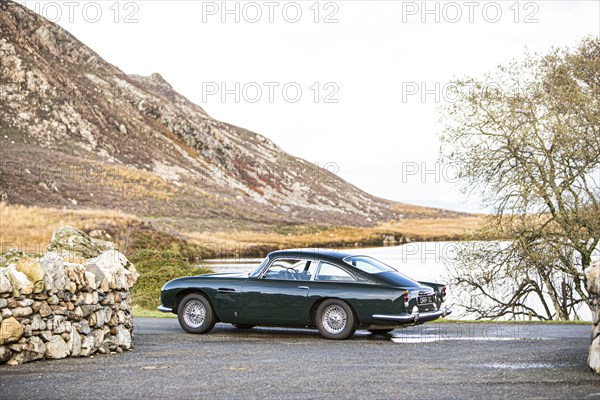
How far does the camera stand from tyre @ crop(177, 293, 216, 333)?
14.6 meters

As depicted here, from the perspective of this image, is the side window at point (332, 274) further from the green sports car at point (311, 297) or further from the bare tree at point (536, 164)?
the bare tree at point (536, 164)

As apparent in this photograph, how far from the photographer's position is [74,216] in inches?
2899

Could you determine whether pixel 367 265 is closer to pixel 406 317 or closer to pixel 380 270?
pixel 380 270

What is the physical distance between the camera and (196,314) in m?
14.8

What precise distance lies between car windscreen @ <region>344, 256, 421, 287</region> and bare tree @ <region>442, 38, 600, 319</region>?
12.0m

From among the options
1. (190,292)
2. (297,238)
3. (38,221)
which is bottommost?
(190,292)

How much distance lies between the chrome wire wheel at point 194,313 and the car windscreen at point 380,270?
2.84 meters

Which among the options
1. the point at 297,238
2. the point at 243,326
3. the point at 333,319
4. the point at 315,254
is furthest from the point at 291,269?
the point at 297,238

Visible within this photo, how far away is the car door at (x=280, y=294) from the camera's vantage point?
13961 mm

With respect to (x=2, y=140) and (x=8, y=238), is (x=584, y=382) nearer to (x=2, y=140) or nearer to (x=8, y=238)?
(x=8, y=238)

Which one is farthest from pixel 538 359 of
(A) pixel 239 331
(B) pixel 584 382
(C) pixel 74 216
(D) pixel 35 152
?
(D) pixel 35 152

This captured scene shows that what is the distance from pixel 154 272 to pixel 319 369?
1966 centimetres

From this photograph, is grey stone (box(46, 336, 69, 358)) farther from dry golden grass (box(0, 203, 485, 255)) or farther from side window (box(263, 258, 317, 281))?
dry golden grass (box(0, 203, 485, 255))

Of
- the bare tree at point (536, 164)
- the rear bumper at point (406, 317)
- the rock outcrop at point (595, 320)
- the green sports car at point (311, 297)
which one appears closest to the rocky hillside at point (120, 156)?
the bare tree at point (536, 164)
